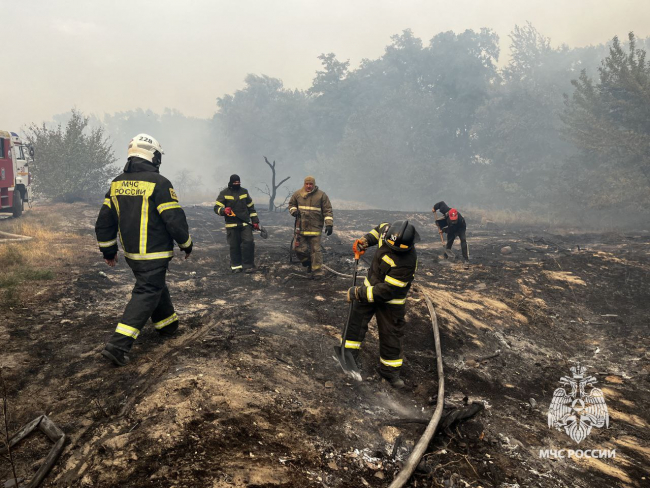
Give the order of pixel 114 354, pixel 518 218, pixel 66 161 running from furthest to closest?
pixel 518 218 < pixel 66 161 < pixel 114 354

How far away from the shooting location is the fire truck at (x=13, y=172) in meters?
13.2

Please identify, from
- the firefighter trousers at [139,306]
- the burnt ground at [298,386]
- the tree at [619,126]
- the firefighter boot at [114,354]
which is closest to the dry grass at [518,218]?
the tree at [619,126]

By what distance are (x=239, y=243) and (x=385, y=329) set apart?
504 cm

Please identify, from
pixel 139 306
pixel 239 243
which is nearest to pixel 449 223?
pixel 239 243

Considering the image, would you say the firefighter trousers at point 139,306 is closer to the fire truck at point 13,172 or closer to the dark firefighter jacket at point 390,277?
the dark firefighter jacket at point 390,277

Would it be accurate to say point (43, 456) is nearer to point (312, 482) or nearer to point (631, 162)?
point (312, 482)

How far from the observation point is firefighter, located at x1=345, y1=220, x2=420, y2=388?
13.4 ft

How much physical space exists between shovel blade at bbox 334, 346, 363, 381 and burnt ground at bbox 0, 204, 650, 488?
147mm

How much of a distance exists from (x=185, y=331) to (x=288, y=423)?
2.31m

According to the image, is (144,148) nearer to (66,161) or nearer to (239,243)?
(239,243)

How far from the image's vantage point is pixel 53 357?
13.8 ft

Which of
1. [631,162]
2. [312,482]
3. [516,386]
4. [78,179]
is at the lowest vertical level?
[516,386]

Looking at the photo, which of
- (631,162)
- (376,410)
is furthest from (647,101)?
(376,410)

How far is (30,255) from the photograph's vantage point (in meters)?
8.45
